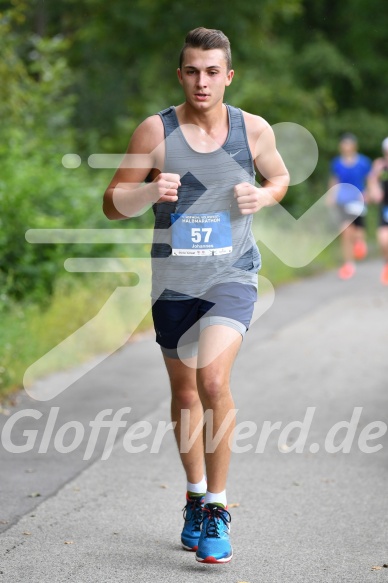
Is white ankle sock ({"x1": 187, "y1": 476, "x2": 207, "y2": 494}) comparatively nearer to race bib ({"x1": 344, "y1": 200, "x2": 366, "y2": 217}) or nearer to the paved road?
the paved road

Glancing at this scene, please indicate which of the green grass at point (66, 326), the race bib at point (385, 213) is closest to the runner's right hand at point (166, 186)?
the green grass at point (66, 326)

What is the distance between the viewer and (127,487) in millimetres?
6289

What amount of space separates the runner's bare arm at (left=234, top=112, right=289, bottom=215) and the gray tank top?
0.17ft

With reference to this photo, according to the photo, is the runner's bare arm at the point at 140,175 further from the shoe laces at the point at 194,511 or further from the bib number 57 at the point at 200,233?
the shoe laces at the point at 194,511

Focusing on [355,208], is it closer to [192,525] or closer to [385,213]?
[385,213]

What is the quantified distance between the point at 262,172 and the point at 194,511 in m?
1.47

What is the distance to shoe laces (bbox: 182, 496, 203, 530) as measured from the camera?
16.8 ft

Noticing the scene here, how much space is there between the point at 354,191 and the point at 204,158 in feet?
45.8

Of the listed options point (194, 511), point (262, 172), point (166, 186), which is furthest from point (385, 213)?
point (166, 186)

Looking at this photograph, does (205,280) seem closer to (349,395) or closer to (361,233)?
(349,395)

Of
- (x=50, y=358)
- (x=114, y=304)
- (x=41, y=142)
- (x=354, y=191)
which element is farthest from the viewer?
(x=354, y=191)

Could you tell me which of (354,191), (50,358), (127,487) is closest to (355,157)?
(354,191)

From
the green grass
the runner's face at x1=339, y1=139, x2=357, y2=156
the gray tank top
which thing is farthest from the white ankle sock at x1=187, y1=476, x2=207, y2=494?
the runner's face at x1=339, y1=139, x2=357, y2=156

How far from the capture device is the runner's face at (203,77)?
4828 mm
